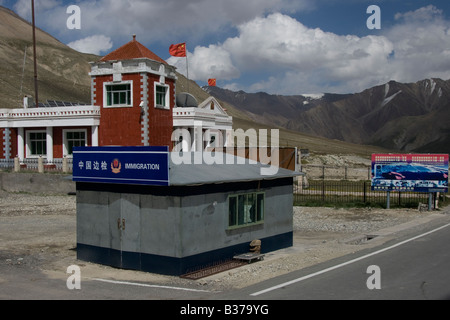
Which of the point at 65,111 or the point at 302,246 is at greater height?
the point at 65,111

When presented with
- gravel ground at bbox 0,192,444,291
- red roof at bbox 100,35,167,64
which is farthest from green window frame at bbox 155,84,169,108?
gravel ground at bbox 0,192,444,291

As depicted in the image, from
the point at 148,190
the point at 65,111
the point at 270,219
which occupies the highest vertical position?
the point at 65,111

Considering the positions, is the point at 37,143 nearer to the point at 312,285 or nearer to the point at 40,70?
the point at 312,285

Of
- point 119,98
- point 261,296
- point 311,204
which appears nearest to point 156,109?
point 119,98

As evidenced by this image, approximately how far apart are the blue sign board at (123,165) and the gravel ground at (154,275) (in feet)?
8.68

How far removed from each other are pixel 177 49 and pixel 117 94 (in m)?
8.39

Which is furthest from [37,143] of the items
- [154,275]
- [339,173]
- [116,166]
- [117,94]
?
[339,173]

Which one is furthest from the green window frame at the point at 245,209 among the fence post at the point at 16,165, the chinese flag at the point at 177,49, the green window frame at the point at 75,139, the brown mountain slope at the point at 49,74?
the brown mountain slope at the point at 49,74

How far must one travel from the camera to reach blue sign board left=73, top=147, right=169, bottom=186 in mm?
13430

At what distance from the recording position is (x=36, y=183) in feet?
121

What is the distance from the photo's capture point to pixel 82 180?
50.5 feet

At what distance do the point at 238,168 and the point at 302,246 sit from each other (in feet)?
14.0

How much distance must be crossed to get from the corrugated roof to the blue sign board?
49cm

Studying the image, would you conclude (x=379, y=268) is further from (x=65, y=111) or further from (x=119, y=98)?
(x=65, y=111)
